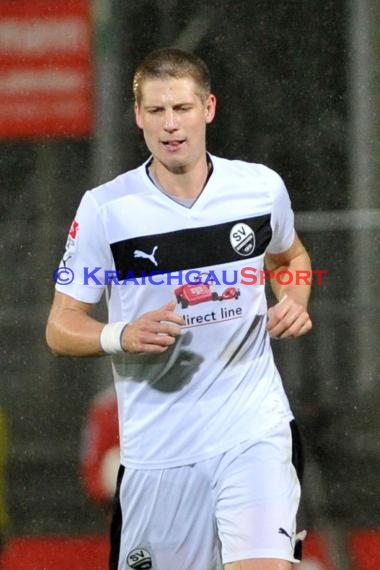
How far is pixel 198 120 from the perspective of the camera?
3.14 meters

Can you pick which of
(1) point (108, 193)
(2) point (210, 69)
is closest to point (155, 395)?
(1) point (108, 193)

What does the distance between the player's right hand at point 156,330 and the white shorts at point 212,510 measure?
38 centimetres

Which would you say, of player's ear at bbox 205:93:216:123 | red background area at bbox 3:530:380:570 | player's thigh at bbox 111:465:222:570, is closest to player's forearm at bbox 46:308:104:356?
player's thigh at bbox 111:465:222:570

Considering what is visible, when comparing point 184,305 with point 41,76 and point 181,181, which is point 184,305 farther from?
point 41,76

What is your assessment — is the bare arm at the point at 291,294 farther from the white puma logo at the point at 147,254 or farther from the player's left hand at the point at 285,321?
the white puma logo at the point at 147,254

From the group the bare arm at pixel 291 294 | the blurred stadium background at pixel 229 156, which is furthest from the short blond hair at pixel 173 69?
the blurred stadium background at pixel 229 156

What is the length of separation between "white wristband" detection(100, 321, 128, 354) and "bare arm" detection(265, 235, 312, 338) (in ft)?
1.08

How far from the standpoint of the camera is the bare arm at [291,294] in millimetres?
2912

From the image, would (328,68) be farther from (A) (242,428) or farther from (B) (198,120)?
(A) (242,428)

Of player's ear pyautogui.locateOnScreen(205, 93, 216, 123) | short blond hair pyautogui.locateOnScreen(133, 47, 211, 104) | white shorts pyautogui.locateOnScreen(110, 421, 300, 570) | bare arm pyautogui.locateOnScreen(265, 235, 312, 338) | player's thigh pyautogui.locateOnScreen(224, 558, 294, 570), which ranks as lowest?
player's thigh pyautogui.locateOnScreen(224, 558, 294, 570)

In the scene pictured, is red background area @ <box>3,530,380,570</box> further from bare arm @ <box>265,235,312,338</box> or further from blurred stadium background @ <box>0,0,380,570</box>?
bare arm @ <box>265,235,312,338</box>

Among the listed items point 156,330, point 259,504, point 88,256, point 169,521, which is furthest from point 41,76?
point 259,504

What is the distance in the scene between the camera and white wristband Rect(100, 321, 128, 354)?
117 inches

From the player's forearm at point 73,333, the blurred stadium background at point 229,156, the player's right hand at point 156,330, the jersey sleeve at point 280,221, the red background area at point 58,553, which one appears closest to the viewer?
the player's right hand at point 156,330
